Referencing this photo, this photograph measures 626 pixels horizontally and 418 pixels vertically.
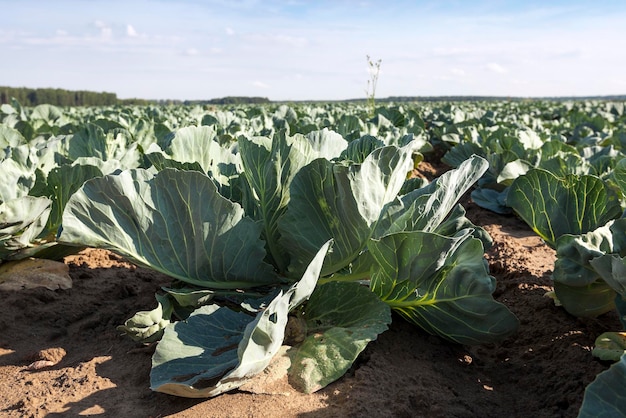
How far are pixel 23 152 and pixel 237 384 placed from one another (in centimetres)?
237

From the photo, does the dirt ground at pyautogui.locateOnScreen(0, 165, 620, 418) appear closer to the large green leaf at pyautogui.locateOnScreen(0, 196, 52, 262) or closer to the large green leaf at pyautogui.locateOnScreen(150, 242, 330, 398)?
the large green leaf at pyautogui.locateOnScreen(150, 242, 330, 398)

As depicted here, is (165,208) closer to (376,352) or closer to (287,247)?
(287,247)

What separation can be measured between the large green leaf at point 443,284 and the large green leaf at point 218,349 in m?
0.31

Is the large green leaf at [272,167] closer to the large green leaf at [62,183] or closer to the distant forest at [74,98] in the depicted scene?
the large green leaf at [62,183]

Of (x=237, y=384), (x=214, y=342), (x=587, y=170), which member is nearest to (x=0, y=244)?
(x=214, y=342)

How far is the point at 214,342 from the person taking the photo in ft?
6.45

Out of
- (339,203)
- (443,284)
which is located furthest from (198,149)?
(443,284)

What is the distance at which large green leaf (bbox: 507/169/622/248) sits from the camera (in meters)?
2.34

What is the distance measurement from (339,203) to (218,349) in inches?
26.1

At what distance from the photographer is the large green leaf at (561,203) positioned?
2.34 meters

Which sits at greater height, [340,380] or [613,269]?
[613,269]

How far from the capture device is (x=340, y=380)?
6.40 feet

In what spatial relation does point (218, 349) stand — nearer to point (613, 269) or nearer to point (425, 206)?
point (425, 206)

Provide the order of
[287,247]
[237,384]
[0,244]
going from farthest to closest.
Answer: [0,244] < [287,247] < [237,384]
